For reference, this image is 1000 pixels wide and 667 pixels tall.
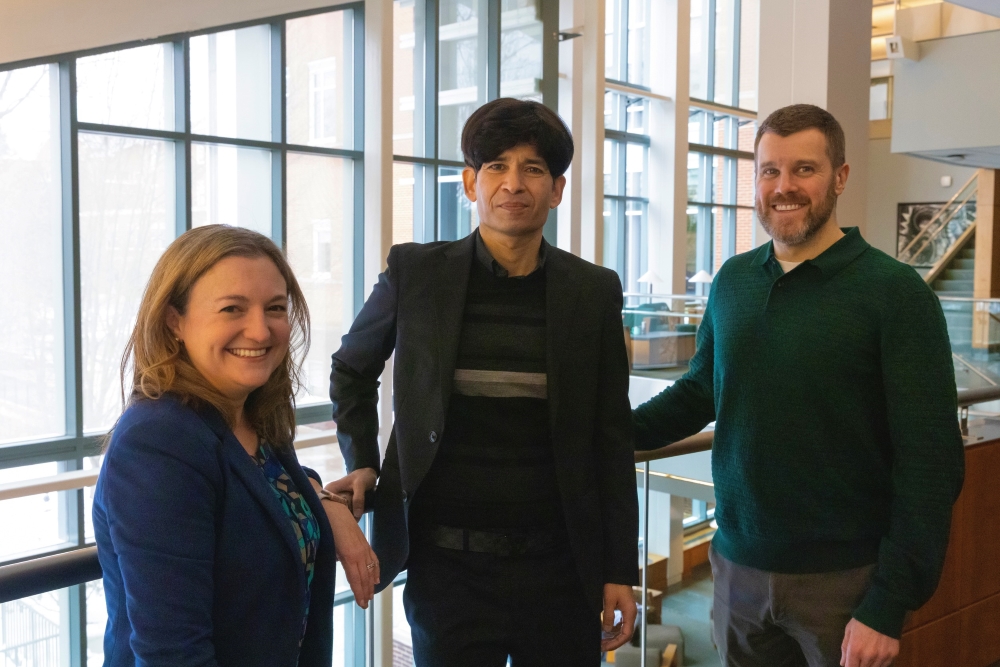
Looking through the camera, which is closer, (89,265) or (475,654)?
(475,654)

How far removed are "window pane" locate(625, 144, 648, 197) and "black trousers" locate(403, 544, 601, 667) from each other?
15.0m

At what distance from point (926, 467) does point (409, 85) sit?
10286 millimetres

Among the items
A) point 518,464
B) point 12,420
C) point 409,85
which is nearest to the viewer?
point 518,464

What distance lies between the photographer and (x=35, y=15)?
136 inches

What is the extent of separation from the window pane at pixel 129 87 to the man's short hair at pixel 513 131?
829 cm

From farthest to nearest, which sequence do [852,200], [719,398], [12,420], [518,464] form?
[12,420] → [852,200] → [719,398] → [518,464]

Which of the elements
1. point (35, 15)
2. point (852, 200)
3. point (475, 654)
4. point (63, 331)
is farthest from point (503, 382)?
point (63, 331)

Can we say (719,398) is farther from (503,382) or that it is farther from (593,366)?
(503,382)

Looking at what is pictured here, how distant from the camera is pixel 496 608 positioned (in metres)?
1.82

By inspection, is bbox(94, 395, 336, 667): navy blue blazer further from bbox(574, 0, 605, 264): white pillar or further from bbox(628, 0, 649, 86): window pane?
bbox(628, 0, 649, 86): window pane

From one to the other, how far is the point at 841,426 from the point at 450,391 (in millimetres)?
853

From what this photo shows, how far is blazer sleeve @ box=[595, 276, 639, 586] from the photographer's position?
1.90 meters

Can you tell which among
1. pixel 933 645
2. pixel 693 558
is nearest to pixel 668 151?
pixel 693 558

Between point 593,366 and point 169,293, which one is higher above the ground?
point 169,293
